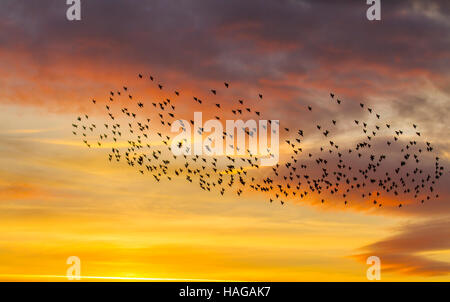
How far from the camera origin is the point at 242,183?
2842 inches

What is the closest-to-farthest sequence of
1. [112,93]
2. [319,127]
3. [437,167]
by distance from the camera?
[112,93]
[319,127]
[437,167]

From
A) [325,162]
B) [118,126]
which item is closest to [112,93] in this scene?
[118,126]

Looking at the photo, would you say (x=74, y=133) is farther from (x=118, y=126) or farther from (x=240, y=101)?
(x=240, y=101)

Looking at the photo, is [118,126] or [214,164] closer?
[118,126]

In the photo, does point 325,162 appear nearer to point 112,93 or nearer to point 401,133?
point 401,133

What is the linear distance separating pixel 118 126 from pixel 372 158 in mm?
31461

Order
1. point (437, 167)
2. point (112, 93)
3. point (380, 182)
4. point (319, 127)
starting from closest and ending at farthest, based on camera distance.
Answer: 1. point (112, 93)
2. point (319, 127)
3. point (380, 182)
4. point (437, 167)

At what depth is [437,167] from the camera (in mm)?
75875

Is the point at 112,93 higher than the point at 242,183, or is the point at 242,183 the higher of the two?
the point at 112,93

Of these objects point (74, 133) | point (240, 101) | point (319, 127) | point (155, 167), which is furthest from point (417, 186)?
point (74, 133)

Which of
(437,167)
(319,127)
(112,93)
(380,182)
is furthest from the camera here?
(437,167)

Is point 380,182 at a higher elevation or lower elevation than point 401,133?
lower

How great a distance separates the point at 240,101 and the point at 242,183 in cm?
1486

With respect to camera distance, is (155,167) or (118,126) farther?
(155,167)
